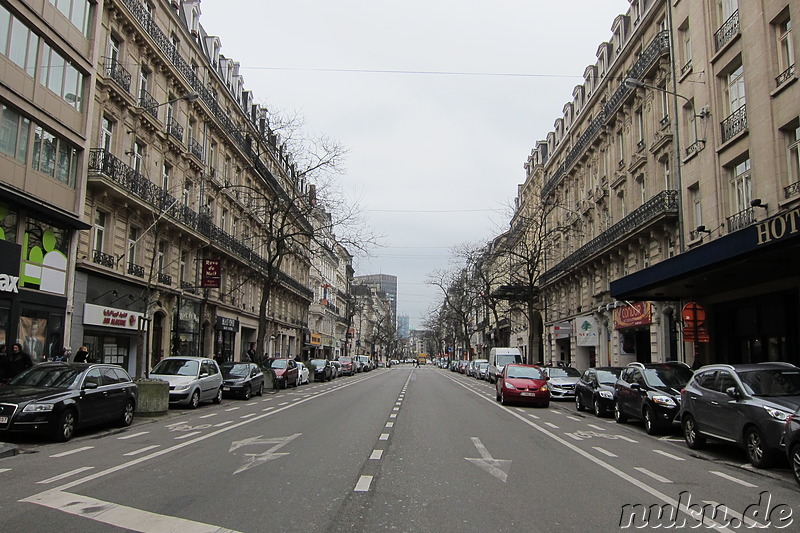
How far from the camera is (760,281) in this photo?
63.6 ft

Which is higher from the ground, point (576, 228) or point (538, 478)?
point (576, 228)

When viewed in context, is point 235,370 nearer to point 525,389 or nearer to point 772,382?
point 525,389

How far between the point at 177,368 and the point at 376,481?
47.3 ft

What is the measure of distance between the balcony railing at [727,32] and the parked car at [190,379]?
20540mm

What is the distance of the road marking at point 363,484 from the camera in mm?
7562

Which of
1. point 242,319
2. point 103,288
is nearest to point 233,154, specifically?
point 242,319

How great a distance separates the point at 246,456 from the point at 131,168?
18.4 meters

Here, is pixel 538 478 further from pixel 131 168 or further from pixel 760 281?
pixel 131 168

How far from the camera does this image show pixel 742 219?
19.8 meters

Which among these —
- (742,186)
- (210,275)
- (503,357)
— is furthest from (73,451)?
(503,357)

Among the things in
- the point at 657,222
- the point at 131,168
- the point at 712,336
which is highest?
the point at 131,168

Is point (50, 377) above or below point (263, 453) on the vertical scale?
above

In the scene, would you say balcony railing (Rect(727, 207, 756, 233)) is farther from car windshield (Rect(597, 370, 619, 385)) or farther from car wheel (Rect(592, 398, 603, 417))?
car wheel (Rect(592, 398, 603, 417))

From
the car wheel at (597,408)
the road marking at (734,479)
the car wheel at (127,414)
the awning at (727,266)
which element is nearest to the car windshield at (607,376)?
the car wheel at (597,408)
